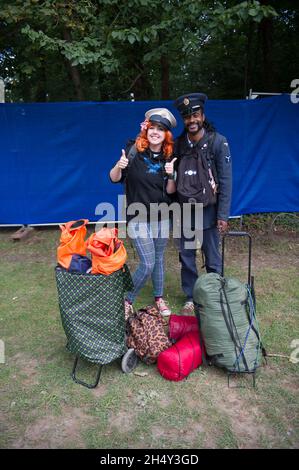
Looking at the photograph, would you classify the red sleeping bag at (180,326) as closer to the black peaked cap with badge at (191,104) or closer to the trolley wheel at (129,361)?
the trolley wheel at (129,361)

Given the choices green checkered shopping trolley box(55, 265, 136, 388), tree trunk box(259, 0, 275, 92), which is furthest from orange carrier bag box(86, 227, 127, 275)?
tree trunk box(259, 0, 275, 92)

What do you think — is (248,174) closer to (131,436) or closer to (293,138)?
(293,138)

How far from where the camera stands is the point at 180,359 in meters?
2.68

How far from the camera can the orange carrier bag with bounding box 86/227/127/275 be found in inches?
97.3

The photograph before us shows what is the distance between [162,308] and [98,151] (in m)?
3.01

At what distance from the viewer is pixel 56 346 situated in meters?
3.22

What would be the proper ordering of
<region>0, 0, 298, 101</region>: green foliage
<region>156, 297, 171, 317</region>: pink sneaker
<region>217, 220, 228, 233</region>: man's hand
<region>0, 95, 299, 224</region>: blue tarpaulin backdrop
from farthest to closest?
<region>0, 95, 299, 224</region>: blue tarpaulin backdrop
<region>0, 0, 298, 101</region>: green foliage
<region>156, 297, 171, 317</region>: pink sneaker
<region>217, 220, 228, 233</region>: man's hand

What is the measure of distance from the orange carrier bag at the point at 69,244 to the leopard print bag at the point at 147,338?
0.69 metres

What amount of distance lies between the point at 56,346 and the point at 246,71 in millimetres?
10516

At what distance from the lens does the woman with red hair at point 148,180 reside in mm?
3020

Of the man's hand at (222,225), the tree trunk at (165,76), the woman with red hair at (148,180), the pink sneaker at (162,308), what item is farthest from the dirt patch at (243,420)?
the tree trunk at (165,76)

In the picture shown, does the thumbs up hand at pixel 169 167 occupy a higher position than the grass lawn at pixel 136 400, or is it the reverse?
the thumbs up hand at pixel 169 167

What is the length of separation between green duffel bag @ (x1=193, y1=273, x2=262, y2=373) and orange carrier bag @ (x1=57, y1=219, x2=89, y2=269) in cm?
87

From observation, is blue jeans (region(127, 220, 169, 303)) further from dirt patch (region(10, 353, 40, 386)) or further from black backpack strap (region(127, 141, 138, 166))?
dirt patch (region(10, 353, 40, 386))
